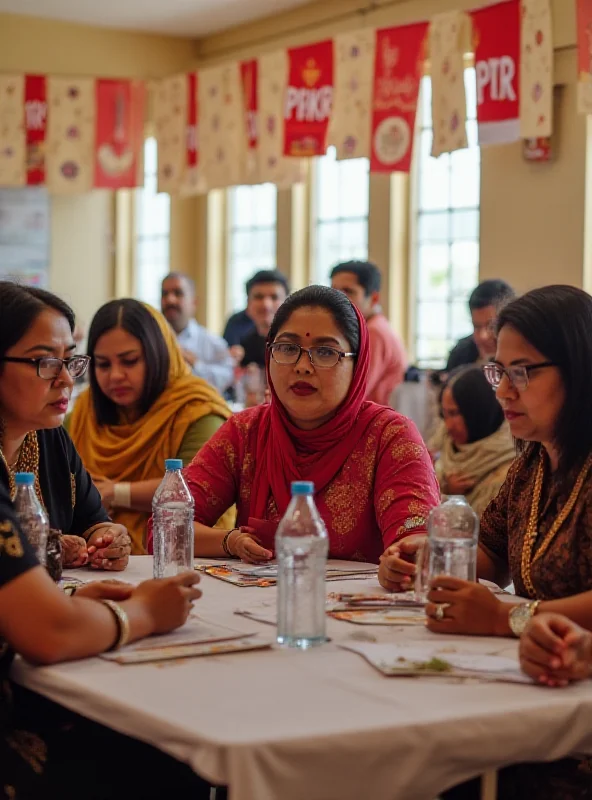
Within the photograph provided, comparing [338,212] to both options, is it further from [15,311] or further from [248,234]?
[15,311]

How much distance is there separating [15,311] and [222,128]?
6.00 m

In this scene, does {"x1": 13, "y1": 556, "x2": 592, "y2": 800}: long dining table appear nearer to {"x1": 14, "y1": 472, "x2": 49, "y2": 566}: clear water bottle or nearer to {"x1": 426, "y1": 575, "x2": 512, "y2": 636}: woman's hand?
{"x1": 426, "y1": 575, "x2": 512, "y2": 636}: woman's hand

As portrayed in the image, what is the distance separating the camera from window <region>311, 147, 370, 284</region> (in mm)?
8211

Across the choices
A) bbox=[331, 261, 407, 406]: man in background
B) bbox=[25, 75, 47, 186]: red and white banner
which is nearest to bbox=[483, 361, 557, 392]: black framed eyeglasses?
bbox=[331, 261, 407, 406]: man in background

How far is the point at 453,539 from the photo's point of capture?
221cm

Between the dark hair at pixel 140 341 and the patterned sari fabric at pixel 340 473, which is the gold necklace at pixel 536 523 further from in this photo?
Result: the dark hair at pixel 140 341

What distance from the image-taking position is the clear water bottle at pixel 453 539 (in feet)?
7.18

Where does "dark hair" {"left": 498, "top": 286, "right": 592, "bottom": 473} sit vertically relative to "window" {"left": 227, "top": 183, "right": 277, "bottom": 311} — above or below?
below

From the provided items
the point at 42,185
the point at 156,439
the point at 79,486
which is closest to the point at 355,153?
the point at 42,185

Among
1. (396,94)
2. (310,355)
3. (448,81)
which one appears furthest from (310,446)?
(396,94)

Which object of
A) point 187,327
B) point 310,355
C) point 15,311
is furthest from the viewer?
point 187,327

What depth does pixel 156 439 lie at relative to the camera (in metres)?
3.65

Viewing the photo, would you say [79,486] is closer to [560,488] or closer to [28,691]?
[28,691]

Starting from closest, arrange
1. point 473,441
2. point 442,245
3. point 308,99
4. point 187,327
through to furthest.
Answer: point 473,441 < point 308,99 < point 187,327 < point 442,245
